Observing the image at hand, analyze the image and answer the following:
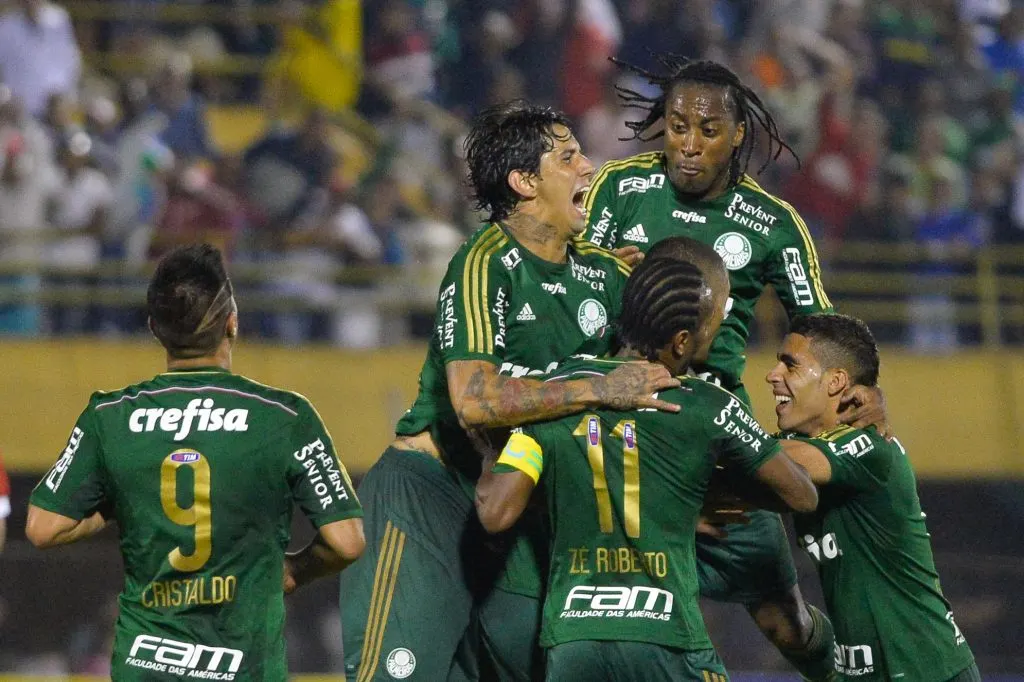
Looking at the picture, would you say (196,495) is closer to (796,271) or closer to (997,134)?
Answer: (796,271)

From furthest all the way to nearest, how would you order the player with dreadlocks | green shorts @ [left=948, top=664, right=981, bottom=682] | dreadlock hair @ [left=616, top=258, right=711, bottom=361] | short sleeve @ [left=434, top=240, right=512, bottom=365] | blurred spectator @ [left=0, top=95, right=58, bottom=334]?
blurred spectator @ [left=0, top=95, right=58, bottom=334], the player with dreadlocks, green shorts @ [left=948, top=664, right=981, bottom=682], short sleeve @ [left=434, top=240, right=512, bottom=365], dreadlock hair @ [left=616, top=258, right=711, bottom=361]

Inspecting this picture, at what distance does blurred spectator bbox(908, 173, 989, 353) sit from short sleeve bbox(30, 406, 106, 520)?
35.4ft

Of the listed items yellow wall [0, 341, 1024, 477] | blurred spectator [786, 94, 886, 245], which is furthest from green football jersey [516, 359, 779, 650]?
blurred spectator [786, 94, 886, 245]

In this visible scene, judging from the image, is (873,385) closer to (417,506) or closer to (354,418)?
(417,506)

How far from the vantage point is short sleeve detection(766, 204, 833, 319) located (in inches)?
240

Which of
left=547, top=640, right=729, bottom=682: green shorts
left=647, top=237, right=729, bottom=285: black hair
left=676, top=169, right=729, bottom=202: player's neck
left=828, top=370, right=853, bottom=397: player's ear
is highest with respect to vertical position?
left=676, top=169, right=729, bottom=202: player's neck

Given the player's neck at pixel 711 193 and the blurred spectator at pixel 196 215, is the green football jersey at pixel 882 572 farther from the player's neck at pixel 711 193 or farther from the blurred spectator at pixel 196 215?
the blurred spectator at pixel 196 215

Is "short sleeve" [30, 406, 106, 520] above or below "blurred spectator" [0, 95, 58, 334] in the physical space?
below

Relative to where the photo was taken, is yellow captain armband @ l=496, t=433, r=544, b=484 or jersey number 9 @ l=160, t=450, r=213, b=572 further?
yellow captain armband @ l=496, t=433, r=544, b=484

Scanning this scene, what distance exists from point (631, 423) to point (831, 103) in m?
10.2

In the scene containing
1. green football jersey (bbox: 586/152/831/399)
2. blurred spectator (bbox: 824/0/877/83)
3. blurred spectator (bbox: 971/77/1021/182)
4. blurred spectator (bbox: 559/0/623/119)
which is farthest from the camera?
blurred spectator (bbox: 824/0/877/83)

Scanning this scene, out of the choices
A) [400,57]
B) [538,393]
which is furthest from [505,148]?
[400,57]

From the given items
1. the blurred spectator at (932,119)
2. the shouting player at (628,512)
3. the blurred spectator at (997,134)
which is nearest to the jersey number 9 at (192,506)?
the shouting player at (628,512)

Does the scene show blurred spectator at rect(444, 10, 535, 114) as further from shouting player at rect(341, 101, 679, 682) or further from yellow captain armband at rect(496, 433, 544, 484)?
yellow captain armband at rect(496, 433, 544, 484)
